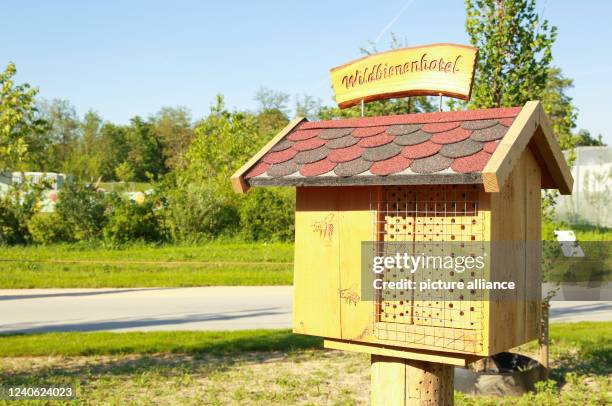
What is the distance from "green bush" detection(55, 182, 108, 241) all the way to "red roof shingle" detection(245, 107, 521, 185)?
54.4 ft

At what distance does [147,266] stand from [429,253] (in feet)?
42.5

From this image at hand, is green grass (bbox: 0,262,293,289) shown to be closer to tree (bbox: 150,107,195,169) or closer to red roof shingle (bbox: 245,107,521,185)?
red roof shingle (bbox: 245,107,521,185)

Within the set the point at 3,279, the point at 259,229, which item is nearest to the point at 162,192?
the point at 259,229

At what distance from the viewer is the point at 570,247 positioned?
1562 cm

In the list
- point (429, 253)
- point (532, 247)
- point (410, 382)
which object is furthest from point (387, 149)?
point (410, 382)

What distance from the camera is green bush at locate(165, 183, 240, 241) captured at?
1983cm

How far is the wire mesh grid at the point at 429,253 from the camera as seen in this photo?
10.1ft

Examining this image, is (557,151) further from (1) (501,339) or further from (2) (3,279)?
(2) (3,279)

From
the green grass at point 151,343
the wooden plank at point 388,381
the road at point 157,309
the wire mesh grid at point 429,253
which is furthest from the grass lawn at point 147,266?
the wire mesh grid at point 429,253

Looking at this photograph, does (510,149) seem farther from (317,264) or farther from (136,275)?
(136,275)

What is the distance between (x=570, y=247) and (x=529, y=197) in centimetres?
1324

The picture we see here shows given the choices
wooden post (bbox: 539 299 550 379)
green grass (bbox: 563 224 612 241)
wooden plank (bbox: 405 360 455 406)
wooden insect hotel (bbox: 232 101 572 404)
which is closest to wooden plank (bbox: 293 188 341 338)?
wooden insect hotel (bbox: 232 101 572 404)

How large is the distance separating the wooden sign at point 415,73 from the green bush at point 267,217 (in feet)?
54.0

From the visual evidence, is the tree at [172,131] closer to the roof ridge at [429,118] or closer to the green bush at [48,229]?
the green bush at [48,229]
